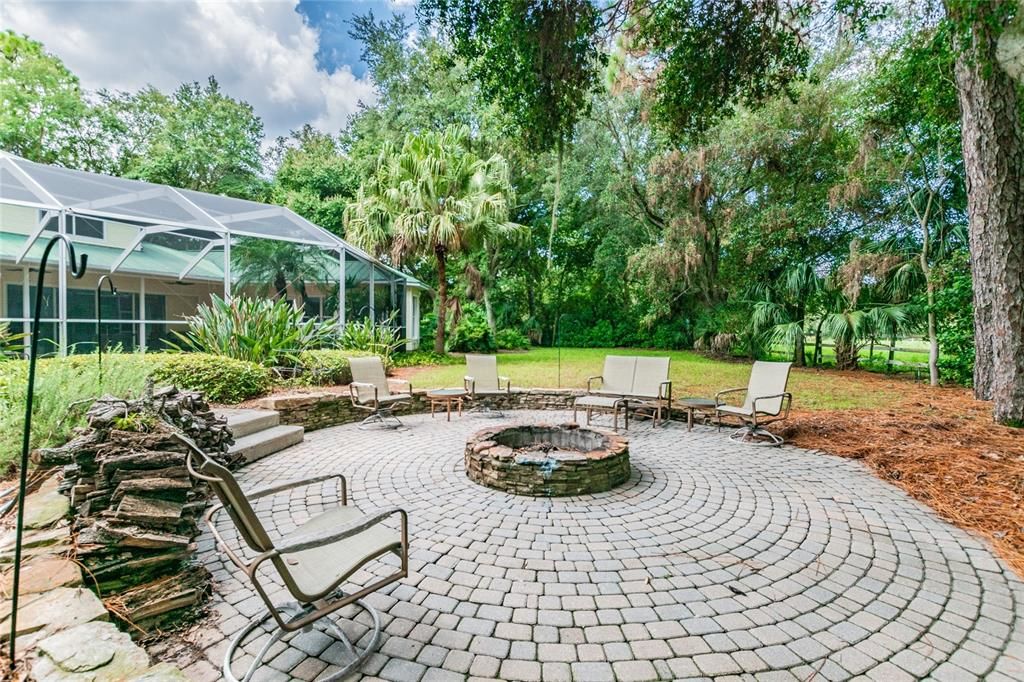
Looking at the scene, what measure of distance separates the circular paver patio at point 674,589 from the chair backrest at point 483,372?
3.17 m

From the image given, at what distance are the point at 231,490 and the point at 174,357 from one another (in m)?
5.68

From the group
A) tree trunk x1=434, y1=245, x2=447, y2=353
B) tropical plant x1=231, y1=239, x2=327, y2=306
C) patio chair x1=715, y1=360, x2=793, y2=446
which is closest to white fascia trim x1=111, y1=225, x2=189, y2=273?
tropical plant x1=231, y1=239, x2=327, y2=306

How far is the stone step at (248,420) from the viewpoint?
5.00 m

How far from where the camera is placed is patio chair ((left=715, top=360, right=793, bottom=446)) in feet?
18.5

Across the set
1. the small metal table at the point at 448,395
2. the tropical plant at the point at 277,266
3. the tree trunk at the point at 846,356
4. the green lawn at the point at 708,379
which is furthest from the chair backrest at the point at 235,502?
the tree trunk at the point at 846,356

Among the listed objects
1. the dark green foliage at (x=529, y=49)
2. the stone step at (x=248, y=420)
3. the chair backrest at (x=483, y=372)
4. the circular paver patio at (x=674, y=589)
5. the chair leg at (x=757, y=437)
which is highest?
the dark green foliage at (x=529, y=49)

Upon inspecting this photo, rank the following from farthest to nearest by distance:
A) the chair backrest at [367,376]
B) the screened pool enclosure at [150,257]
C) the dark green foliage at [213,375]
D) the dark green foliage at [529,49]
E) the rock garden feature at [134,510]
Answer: the screened pool enclosure at [150,257] → the chair backrest at [367,376] → the dark green foliage at [213,375] → the dark green foliage at [529,49] → the rock garden feature at [134,510]

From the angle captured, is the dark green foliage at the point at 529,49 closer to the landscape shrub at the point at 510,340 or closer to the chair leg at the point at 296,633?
the chair leg at the point at 296,633

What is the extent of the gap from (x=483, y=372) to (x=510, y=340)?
10.9m

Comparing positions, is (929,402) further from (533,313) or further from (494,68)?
(533,313)

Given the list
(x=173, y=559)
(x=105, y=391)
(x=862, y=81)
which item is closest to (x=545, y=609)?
(x=173, y=559)

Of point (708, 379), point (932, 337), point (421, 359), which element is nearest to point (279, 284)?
point (421, 359)

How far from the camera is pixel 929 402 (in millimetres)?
7145

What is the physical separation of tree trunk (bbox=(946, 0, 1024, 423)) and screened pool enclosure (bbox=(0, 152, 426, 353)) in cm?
1126
